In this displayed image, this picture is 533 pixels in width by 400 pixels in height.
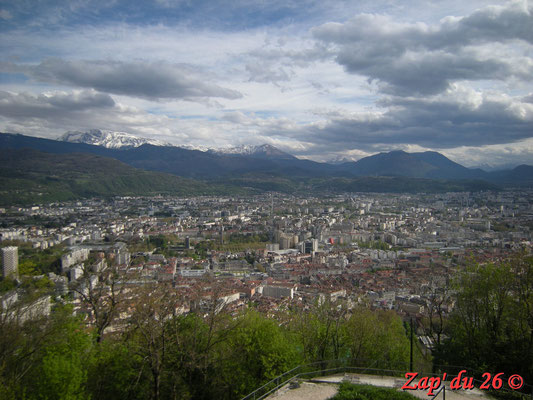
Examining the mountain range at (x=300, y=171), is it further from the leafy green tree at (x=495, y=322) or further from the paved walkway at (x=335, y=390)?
the leafy green tree at (x=495, y=322)

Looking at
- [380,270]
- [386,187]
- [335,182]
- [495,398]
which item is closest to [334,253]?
[380,270]

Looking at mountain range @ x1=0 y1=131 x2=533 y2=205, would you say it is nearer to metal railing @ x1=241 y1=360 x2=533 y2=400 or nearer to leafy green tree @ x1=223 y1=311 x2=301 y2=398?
leafy green tree @ x1=223 y1=311 x2=301 y2=398

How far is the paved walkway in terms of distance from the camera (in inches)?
197

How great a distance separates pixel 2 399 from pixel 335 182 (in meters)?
94.6

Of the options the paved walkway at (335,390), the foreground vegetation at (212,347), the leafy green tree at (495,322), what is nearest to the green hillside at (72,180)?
the foreground vegetation at (212,347)

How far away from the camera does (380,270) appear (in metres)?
21.3

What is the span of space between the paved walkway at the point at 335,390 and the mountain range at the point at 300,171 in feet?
228

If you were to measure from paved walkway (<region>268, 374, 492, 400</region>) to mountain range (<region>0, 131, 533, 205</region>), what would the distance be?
228 ft

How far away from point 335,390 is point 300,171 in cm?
12259

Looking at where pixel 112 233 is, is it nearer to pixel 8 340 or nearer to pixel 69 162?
pixel 8 340

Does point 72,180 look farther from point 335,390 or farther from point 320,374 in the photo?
point 335,390

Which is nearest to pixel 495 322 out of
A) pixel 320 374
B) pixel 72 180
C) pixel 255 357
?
pixel 320 374

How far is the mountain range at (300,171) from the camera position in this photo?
85.6m

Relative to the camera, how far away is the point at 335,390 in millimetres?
5250
